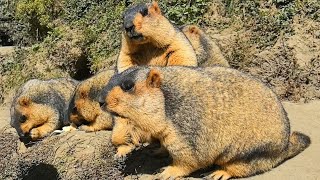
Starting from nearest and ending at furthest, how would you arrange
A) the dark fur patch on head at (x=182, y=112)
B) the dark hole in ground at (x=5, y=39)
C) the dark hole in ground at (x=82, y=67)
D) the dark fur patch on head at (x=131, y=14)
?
the dark fur patch on head at (x=182, y=112)
the dark fur patch on head at (x=131, y=14)
the dark hole in ground at (x=82, y=67)
the dark hole in ground at (x=5, y=39)

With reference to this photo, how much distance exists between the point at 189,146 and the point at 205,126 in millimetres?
268

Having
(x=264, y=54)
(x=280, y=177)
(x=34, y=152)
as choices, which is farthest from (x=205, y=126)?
(x=264, y=54)

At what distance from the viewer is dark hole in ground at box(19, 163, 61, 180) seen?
709 cm

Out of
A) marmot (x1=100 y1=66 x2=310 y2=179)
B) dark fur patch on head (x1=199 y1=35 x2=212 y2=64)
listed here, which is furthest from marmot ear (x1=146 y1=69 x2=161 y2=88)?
dark fur patch on head (x1=199 y1=35 x2=212 y2=64)

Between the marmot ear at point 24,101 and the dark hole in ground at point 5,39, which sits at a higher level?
the marmot ear at point 24,101

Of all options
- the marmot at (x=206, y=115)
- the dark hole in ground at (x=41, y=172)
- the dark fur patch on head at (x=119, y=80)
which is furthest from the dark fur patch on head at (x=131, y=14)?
the dark hole in ground at (x=41, y=172)

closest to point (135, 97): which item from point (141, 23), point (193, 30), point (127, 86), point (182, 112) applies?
point (127, 86)

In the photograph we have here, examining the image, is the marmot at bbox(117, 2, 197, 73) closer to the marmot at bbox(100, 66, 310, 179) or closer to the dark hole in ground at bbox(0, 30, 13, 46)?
the marmot at bbox(100, 66, 310, 179)

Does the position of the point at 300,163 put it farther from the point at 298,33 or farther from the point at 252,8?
the point at 252,8

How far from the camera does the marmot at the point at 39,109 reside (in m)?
8.40

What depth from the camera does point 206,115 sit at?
5598 millimetres

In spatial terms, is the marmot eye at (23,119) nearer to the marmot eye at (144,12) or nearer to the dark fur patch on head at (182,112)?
the marmot eye at (144,12)

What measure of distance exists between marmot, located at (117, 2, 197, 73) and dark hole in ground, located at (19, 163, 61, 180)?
153 cm

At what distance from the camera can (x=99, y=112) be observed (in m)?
7.71
